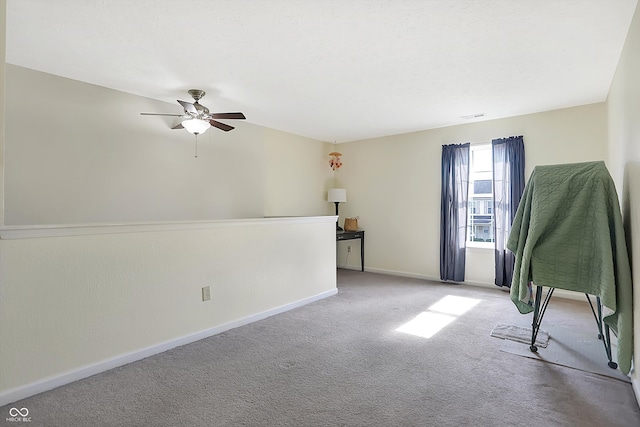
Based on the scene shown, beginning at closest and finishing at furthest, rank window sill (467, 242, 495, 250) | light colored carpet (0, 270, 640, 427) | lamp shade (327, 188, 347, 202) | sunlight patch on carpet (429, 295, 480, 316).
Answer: light colored carpet (0, 270, 640, 427), sunlight patch on carpet (429, 295, 480, 316), window sill (467, 242, 495, 250), lamp shade (327, 188, 347, 202)

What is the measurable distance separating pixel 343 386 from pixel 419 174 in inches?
157

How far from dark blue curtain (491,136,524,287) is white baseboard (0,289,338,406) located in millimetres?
3182

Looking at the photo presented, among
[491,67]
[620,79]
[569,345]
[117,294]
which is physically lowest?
[569,345]

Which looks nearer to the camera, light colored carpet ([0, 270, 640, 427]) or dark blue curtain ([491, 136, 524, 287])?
light colored carpet ([0, 270, 640, 427])

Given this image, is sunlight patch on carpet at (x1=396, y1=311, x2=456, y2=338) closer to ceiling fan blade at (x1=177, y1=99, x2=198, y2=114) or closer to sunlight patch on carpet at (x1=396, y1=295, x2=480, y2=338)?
sunlight patch on carpet at (x1=396, y1=295, x2=480, y2=338)

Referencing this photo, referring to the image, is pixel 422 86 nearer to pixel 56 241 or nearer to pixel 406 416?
pixel 406 416

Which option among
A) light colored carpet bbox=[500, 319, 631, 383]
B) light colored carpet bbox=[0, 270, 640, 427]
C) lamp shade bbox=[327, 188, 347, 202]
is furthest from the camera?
lamp shade bbox=[327, 188, 347, 202]

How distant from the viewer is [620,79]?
2834mm

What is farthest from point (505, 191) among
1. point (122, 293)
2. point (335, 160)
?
point (122, 293)

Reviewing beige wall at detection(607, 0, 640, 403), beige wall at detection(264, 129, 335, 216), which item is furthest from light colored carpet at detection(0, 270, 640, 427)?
beige wall at detection(264, 129, 335, 216)

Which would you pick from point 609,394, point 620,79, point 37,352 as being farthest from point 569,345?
point 37,352

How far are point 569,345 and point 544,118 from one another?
2.92m

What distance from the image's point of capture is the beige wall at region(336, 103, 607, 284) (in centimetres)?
421

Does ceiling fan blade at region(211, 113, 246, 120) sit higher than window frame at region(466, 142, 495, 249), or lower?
higher
